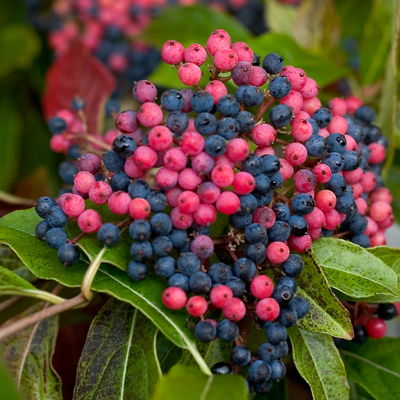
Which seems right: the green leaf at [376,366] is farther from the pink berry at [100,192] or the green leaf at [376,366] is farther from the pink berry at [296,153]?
the pink berry at [100,192]

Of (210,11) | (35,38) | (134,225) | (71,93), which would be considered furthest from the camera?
(35,38)

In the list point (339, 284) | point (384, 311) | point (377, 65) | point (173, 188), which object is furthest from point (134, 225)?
point (377, 65)

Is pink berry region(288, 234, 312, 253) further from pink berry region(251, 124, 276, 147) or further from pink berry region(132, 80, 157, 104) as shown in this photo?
pink berry region(132, 80, 157, 104)

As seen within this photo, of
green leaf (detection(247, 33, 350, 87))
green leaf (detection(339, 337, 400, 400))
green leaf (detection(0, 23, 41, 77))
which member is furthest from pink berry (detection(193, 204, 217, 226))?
green leaf (detection(0, 23, 41, 77))

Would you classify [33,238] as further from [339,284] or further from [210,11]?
[210,11]

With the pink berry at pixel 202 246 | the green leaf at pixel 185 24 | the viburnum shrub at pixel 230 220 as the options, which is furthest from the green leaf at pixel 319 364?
the green leaf at pixel 185 24
